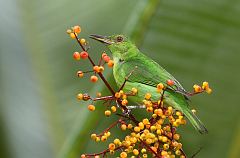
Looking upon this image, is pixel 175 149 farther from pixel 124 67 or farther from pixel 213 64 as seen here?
pixel 213 64

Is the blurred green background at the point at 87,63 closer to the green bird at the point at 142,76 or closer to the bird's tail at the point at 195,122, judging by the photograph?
the green bird at the point at 142,76

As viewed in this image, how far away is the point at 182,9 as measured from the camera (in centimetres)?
270

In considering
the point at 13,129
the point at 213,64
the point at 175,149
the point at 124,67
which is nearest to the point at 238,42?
the point at 213,64

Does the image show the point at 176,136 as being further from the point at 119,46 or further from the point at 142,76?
the point at 119,46

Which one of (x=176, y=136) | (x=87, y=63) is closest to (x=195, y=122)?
(x=176, y=136)

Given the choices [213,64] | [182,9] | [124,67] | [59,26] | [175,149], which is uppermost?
[59,26]

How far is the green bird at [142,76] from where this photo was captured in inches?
79.6

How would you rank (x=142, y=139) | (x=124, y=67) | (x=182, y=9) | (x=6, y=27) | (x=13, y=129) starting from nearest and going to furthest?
(x=142, y=139), (x=124, y=67), (x=182, y=9), (x=13, y=129), (x=6, y=27)

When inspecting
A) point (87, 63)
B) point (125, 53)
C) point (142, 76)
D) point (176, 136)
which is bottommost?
point (176, 136)

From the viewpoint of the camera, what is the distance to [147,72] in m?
2.11

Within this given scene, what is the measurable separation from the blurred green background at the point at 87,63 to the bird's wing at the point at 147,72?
0.14 m

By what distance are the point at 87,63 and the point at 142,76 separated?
4.83ft

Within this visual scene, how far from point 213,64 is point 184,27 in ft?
0.56

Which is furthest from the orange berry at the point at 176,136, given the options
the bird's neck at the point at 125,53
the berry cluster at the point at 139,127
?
the bird's neck at the point at 125,53
